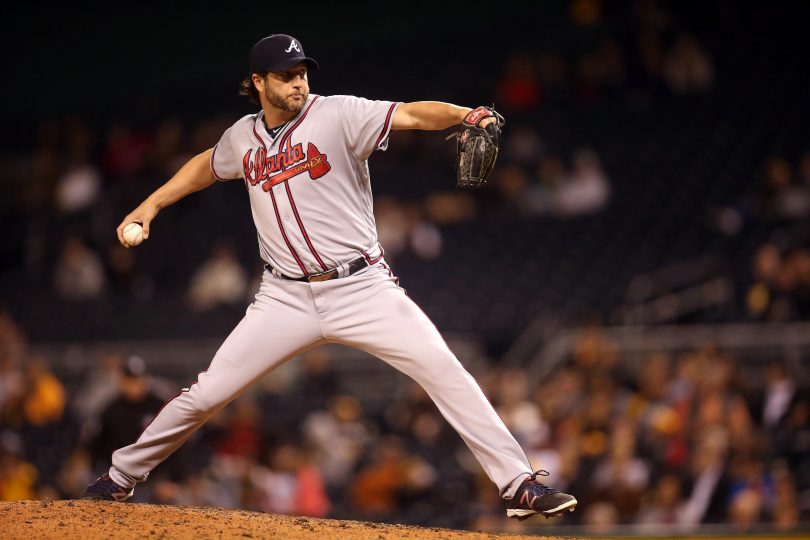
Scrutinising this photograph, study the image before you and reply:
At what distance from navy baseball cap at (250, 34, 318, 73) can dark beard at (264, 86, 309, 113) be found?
0.08 meters

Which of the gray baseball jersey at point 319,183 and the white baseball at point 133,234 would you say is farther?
the white baseball at point 133,234

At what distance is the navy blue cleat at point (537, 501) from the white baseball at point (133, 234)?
1.66 m

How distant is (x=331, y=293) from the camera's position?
416 cm

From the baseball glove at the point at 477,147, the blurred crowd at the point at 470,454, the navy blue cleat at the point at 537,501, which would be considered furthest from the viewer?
the blurred crowd at the point at 470,454

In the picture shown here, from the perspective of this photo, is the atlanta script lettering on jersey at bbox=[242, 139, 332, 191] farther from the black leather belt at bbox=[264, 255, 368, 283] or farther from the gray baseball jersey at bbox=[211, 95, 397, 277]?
the black leather belt at bbox=[264, 255, 368, 283]

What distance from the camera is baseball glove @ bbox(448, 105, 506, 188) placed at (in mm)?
3799

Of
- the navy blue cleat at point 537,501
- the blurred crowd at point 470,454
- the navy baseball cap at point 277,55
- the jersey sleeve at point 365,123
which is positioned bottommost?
the blurred crowd at point 470,454

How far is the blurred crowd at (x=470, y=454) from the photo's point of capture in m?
6.98

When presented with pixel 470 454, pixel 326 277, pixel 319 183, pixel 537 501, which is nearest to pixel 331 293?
pixel 326 277

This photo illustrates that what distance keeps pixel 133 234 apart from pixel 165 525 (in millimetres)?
1071

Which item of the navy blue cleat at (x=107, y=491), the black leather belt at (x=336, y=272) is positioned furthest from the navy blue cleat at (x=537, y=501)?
the navy blue cleat at (x=107, y=491)

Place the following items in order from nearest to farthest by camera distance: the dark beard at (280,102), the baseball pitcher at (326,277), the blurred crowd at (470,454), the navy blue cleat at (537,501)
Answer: the navy blue cleat at (537,501)
the baseball pitcher at (326,277)
the dark beard at (280,102)
the blurred crowd at (470,454)

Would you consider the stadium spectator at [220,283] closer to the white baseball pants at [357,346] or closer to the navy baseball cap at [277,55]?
the white baseball pants at [357,346]

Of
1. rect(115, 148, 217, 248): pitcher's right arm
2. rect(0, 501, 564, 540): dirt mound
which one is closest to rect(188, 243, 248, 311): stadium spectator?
rect(115, 148, 217, 248): pitcher's right arm
